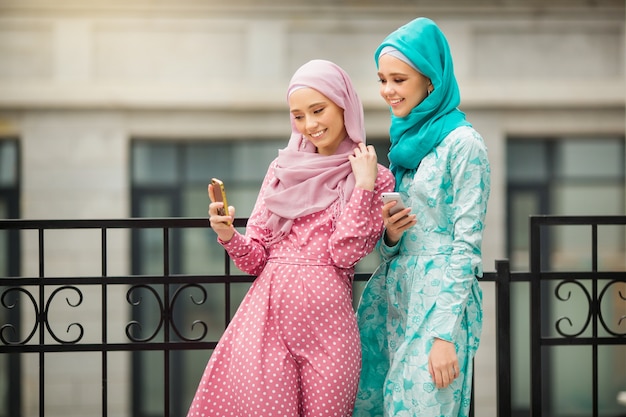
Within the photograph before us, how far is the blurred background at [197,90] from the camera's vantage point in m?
7.77

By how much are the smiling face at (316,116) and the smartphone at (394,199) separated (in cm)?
27

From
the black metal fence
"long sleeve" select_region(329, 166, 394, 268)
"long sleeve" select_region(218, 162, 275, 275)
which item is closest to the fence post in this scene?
the black metal fence

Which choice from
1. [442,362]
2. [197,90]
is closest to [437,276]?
[442,362]

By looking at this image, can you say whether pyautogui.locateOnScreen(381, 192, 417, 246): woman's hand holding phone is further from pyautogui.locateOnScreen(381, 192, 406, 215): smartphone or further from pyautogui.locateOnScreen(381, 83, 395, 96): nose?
pyautogui.locateOnScreen(381, 83, 395, 96): nose

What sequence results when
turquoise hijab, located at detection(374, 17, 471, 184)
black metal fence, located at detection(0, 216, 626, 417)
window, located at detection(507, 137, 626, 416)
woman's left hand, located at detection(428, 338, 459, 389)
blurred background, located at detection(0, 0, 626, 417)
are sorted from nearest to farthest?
1. woman's left hand, located at detection(428, 338, 459, 389)
2. turquoise hijab, located at detection(374, 17, 471, 184)
3. black metal fence, located at detection(0, 216, 626, 417)
4. blurred background, located at detection(0, 0, 626, 417)
5. window, located at detection(507, 137, 626, 416)

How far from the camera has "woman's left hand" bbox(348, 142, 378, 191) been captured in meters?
2.46

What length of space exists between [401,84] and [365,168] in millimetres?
293

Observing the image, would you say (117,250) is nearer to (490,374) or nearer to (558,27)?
(490,374)

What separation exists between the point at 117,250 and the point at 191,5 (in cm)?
240

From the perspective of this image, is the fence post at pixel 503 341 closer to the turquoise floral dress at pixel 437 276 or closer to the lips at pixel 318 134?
the turquoise floral dress at pixel 437 276

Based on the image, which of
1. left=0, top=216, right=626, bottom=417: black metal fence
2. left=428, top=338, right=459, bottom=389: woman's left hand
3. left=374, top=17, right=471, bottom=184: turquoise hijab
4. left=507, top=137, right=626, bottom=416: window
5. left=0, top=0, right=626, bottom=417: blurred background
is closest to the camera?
left=428, top=338, right=459, bottom=389: woman's left hand

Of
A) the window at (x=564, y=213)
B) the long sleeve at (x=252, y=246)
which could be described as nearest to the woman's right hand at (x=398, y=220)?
the long sleeve at (x=252, y=246)

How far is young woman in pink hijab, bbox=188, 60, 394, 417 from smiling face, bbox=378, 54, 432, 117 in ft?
0.37

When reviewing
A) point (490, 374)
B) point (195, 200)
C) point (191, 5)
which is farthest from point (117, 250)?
point (490, 374)
